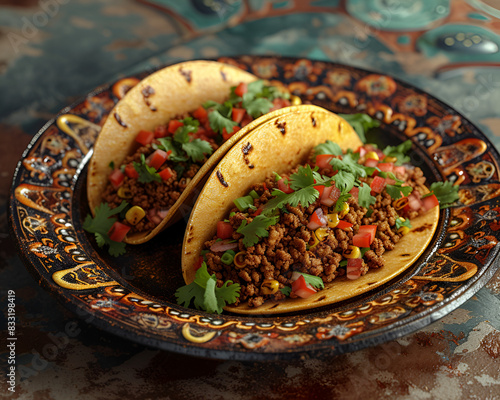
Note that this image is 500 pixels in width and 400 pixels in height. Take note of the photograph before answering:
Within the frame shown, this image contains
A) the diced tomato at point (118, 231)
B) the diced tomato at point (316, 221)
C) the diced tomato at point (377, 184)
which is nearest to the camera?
the diced tomato at point (316, 221)

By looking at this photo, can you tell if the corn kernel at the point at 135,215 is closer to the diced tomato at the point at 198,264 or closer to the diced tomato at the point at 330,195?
the diced tomato at the point at 198,264

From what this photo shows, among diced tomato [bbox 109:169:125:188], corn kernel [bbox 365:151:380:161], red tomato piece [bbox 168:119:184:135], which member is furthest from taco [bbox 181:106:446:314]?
diced tomato [bbox 109:169:125:188]

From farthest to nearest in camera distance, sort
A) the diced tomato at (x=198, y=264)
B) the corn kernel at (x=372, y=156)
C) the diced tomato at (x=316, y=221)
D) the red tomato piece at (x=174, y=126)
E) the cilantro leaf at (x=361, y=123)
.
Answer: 1. the cilantro leaf at (x=361, y=123)
2. the red tomato piece at (x=174, y=126)
3. the corn kernel at (x=372, y=156)
4. the diced tomato at (x=198, y=264)
5. the diced tomato at (x=316, y=221)

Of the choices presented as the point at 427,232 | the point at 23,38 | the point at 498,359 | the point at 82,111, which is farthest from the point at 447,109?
the point at 23,38

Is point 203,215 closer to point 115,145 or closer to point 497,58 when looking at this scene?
point 115,145

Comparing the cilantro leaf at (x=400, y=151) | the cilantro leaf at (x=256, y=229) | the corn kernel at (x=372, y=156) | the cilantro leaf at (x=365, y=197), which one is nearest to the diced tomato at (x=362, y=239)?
the cilantro leaf at (x=365, y=197)

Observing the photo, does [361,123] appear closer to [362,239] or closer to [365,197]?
[365,197]

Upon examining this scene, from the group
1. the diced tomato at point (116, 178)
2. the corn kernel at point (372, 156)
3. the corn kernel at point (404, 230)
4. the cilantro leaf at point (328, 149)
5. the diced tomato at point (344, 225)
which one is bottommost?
the corn kernel at point (404, 230)
